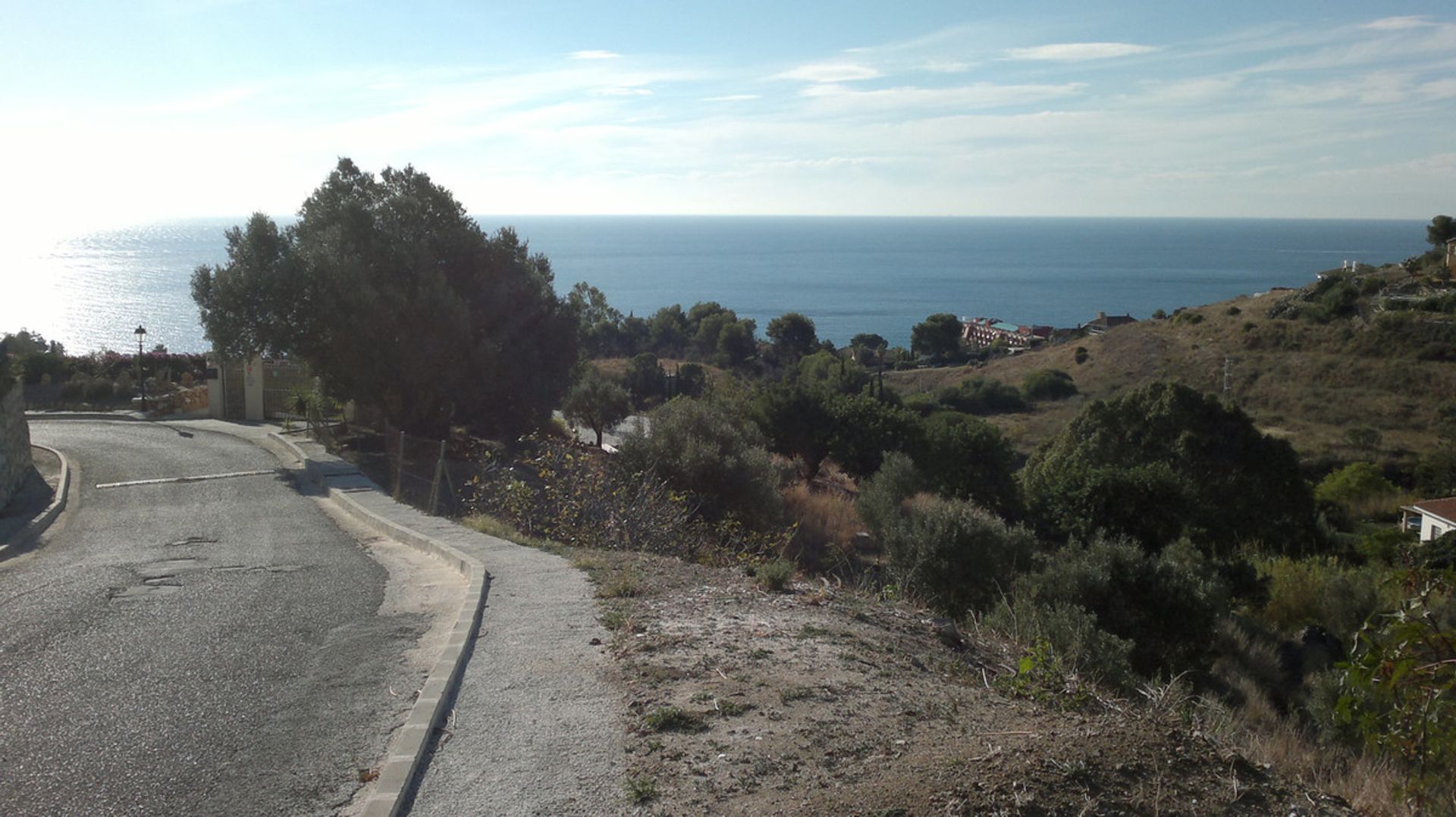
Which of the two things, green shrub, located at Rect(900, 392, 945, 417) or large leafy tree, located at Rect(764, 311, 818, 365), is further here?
large leafy tree, located at Rect(764, 311, 818, 365)

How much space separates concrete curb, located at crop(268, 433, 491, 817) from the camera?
14.8 ft

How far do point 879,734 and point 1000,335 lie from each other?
256 ft

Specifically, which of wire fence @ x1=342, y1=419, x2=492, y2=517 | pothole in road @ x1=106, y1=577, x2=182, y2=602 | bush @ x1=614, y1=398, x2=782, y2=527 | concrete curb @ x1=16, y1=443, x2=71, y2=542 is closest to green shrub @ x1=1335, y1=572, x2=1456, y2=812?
pothole in road @ x1=106, y1=577, x2=182, y2=602

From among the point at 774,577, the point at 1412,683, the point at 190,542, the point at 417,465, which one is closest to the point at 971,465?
the point at 417,465

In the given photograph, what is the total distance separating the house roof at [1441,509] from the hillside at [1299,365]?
41.3 ft

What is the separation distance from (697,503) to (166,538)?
7.07 m

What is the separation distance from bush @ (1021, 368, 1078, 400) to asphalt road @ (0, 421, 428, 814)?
142 feet

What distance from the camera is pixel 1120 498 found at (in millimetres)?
17922

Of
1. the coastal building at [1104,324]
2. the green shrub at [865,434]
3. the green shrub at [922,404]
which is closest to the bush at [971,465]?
the green shrub at [865,434]

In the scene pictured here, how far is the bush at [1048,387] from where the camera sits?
5159 cm

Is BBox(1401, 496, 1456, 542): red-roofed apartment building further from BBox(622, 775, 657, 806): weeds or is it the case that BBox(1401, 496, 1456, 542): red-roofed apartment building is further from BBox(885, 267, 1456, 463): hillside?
BBox(622, 775, 657, 806): weeds

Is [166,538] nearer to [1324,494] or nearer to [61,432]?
[61,432]

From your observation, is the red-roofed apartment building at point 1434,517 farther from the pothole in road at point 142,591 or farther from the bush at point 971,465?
the pothole in road at point 142,591

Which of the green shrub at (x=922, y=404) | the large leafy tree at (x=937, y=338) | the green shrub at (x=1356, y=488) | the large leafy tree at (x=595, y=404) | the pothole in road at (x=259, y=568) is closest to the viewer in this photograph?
the pothole in road at (x=259, y=568)
